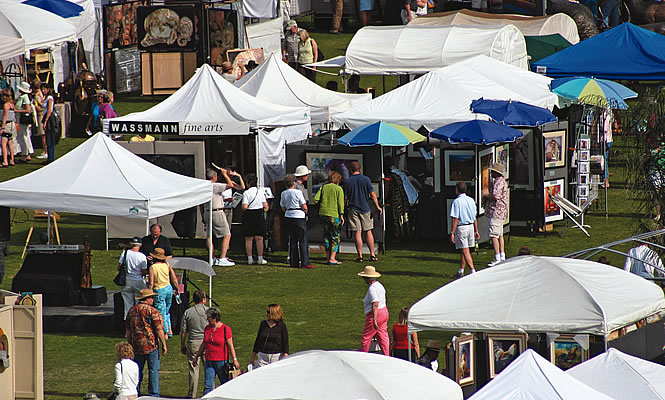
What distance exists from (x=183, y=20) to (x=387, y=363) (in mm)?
23859

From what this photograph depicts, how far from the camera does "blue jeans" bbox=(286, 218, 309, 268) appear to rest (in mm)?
20031

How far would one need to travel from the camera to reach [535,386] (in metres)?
9.23

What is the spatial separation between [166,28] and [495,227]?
1565 cm

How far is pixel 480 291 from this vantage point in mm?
12062

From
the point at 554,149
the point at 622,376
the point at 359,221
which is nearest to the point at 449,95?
the point at 554,149

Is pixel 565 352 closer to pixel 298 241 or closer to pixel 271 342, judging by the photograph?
pixel 271 342

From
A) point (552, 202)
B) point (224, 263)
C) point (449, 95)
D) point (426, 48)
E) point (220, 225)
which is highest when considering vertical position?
point (426, 48)

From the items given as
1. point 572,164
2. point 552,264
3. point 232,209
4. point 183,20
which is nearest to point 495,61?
point 572,164

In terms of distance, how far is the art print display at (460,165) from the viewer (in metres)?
21.4

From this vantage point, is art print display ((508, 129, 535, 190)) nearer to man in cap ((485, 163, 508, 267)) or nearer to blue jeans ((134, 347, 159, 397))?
man in cap ((485, 163, 508, 267))

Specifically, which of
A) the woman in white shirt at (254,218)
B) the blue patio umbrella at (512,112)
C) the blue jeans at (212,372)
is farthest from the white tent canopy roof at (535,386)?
the blue patio umbrella at (512,112)

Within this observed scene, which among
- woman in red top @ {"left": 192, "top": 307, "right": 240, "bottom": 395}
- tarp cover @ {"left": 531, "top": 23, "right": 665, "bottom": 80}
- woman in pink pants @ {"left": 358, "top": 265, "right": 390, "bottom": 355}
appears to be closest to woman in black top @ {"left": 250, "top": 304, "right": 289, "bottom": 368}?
woman in red top @ {"left": 192, "top": 307, "right": 240, "bottom": 395}

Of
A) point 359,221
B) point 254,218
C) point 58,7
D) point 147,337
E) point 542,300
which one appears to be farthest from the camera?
point 58,7

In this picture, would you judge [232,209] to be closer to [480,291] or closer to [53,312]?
[53,312]
